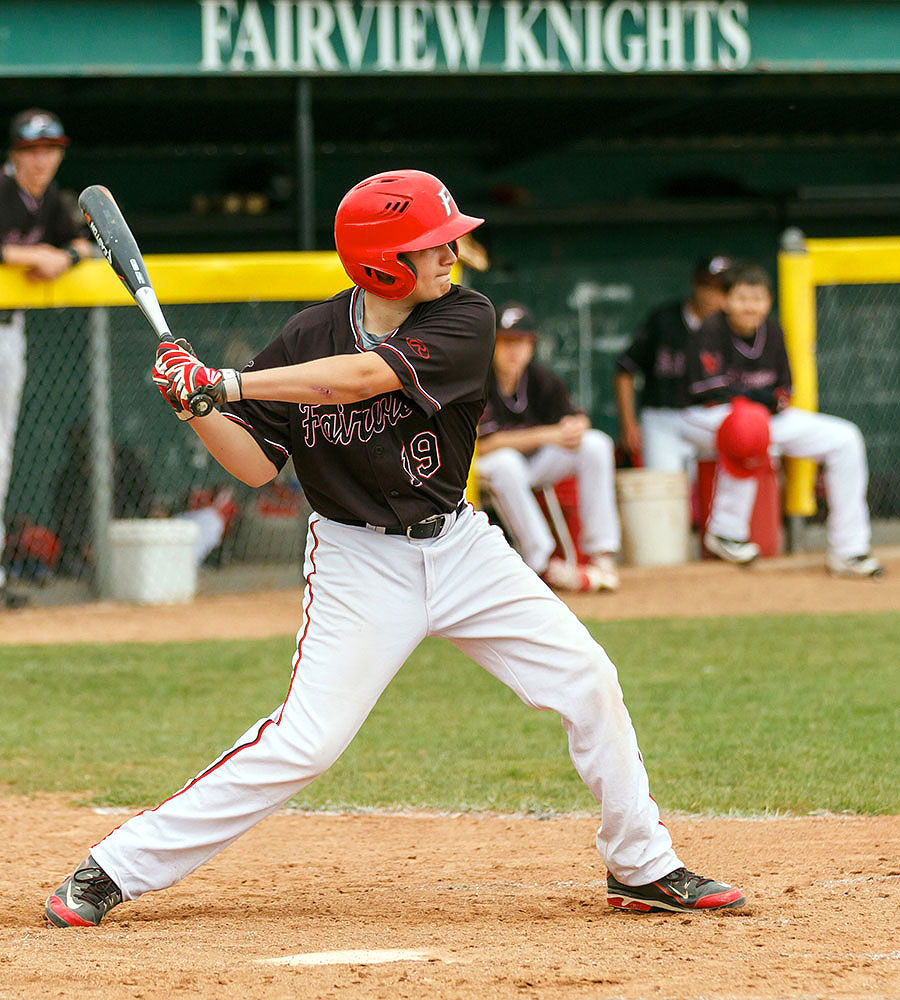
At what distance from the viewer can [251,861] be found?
164 inches

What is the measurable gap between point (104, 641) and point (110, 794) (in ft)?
8.37

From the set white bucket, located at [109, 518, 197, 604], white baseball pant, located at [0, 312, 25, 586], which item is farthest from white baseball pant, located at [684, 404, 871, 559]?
white baseball pant, located at [0, 312, 25, 586]

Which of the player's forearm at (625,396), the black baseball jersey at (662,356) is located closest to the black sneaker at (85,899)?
the black baseball jersey at (662,356)

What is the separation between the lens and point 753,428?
8.63 metres

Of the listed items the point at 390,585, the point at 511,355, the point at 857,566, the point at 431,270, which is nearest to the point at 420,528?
the point at 390,585

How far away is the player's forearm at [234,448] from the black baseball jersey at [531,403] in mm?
4927

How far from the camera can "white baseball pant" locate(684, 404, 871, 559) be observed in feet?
28.5

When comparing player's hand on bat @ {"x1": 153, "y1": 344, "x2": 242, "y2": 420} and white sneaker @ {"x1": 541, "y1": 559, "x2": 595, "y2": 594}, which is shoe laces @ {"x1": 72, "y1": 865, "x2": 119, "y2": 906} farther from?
white sneaker @ {"x1": 541, "y1": 559, "x2": 595, "y2": 594}

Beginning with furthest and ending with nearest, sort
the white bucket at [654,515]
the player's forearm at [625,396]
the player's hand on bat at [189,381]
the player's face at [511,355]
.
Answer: the player's forearm at [625,396], the white bucket at [654,515], the player's face at [511,355], the player's hand on bat at [189,381]

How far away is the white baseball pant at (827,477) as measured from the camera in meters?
8.70

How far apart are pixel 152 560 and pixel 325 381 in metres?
5.21

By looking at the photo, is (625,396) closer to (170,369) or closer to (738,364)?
(738,364)

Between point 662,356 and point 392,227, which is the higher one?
point 392,227

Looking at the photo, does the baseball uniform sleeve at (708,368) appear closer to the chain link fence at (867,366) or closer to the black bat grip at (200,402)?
the chain link fence at (867,366)
